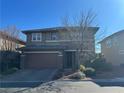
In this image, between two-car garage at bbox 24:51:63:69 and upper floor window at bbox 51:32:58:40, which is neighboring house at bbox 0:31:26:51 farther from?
upper floor window at bbox 51:32:58:40

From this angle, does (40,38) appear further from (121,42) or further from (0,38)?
(121,42)

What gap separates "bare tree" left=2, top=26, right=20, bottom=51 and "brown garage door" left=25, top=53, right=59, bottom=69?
590cm

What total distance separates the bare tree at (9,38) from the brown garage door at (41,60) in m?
5.90

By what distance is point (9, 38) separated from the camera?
3591 cm

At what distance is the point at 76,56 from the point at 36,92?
1789 centimetres

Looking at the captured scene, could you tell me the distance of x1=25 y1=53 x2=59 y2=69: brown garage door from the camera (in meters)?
30.8

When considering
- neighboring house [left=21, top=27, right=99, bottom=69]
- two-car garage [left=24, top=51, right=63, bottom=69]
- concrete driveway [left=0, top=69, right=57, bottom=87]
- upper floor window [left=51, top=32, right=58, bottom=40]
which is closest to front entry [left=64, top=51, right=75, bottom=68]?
neighboring house [left=21, top=27, right=99, bottom=69]

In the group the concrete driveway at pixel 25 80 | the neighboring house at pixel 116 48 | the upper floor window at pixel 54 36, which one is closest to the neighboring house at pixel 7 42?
the upper floor window at pixel 54 36

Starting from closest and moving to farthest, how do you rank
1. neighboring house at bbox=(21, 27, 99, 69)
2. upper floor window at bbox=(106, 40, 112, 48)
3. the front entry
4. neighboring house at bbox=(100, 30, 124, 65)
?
neighboring house at bbox=(21, 27, 99, 69)
the front entry
neighboring house at bbox=(100, 30, 124, 65)
upper floor window at bbox=(106, 40, 112, 48)

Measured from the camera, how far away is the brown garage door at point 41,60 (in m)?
30.8

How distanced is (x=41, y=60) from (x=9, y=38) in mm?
8533

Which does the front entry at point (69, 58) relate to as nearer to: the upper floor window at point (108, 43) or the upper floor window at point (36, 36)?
the upper floor window at point (36, 36)

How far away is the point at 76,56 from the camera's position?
102 feet

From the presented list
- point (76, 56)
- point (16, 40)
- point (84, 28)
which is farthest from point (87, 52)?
point (16, 40)
